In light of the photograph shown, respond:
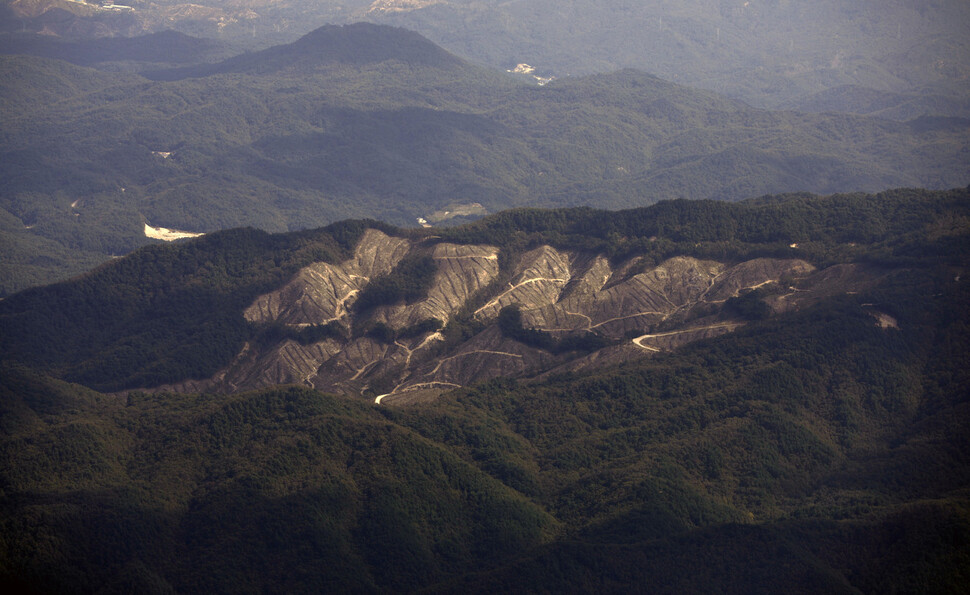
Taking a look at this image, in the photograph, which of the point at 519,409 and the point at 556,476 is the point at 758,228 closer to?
the point at 519,409

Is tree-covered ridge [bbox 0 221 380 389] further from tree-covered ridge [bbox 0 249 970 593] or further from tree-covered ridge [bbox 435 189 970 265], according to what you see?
tree-covered ridge [bbox 435 189 970 265]

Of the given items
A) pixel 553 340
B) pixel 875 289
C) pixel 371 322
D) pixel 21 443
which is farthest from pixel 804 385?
pixel 21 443

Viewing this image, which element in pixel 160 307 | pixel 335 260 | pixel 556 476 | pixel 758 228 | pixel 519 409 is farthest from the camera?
pixel 335 260

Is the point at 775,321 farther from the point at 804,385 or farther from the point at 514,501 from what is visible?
the point at 514,501

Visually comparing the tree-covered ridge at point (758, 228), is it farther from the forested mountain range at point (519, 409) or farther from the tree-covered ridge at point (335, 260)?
the forested mountain range at point (519, 409)

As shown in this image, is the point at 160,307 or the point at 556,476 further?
the point at 160,307

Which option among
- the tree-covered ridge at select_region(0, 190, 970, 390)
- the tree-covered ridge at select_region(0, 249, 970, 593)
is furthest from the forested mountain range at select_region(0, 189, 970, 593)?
the tree-covered ridge at select_region(0, 190, 970, 390)

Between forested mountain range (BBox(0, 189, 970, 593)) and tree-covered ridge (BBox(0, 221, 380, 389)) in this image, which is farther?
tree-covered ridge (BBox(0, 221, 380, 389))

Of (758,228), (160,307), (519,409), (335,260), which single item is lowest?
(160,307)

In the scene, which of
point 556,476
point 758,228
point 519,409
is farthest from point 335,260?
point 758,228
